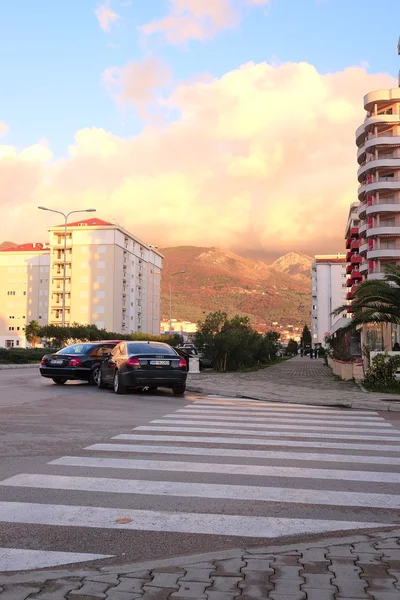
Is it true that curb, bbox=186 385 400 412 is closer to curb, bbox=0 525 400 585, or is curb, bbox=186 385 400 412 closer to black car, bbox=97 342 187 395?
black car, bbox=97 342 187 395

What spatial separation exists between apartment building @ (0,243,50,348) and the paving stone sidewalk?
422ft

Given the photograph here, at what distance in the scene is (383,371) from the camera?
19.7m

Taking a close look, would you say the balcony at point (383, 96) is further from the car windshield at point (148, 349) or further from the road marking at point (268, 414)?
the road marking at point (268, 414)

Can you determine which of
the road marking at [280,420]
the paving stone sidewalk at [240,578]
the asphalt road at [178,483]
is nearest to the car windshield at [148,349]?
the road marking at [280,420]

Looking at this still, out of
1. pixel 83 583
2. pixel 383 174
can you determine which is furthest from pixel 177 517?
pixel 383 174

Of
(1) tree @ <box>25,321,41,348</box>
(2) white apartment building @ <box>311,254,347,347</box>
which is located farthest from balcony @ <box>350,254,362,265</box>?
(1) tree @ <box>25,321,41,348</box>

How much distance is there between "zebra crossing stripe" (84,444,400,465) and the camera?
7.52m

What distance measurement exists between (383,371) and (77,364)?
975 centimetres

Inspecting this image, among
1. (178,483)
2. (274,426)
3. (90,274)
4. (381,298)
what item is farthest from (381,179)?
(90,274)

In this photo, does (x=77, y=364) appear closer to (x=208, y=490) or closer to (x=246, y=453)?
(x=246, y=453)

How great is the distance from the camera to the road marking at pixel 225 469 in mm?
6559

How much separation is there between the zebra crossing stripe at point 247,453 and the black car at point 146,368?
26.3ft

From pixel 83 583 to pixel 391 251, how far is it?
62.9m

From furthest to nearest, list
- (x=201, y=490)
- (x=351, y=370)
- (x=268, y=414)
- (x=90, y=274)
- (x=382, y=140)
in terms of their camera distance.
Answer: (x=90, y=274), (x=382, y=140), (x=351, y=370), (x=268, y=414), (x=201, y=490)
